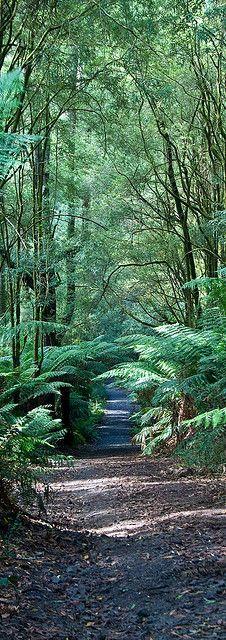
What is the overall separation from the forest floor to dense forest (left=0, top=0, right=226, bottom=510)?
525mm

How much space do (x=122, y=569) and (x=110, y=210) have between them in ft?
35.2

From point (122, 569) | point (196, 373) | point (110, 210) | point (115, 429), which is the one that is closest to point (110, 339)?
point (110, 210)

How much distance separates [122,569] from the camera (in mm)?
4090

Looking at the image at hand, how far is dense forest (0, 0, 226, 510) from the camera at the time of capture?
251 inches

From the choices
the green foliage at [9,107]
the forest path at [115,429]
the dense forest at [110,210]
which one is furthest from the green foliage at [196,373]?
the forest path at [115,429]

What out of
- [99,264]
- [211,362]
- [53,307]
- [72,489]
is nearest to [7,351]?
[53,307]

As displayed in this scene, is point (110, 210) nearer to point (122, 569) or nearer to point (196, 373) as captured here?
point (196, 373)

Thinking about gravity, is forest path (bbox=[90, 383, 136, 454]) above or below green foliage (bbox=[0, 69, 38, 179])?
below

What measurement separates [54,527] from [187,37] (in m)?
6.16

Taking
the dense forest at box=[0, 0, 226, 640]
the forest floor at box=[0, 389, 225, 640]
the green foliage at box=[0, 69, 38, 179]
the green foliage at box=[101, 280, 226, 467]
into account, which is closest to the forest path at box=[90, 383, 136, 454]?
the dense forest at box=[0, 0, 226, 640]

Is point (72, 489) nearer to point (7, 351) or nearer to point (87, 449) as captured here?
point (7, 351)

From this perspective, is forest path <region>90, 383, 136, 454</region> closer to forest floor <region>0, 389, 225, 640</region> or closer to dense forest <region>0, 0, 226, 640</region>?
dense forest <region>0, 0, 226, 640</region>

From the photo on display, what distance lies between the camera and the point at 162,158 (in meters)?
12.6

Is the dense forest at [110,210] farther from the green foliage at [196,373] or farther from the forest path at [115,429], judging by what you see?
the forest path at [115,429]
